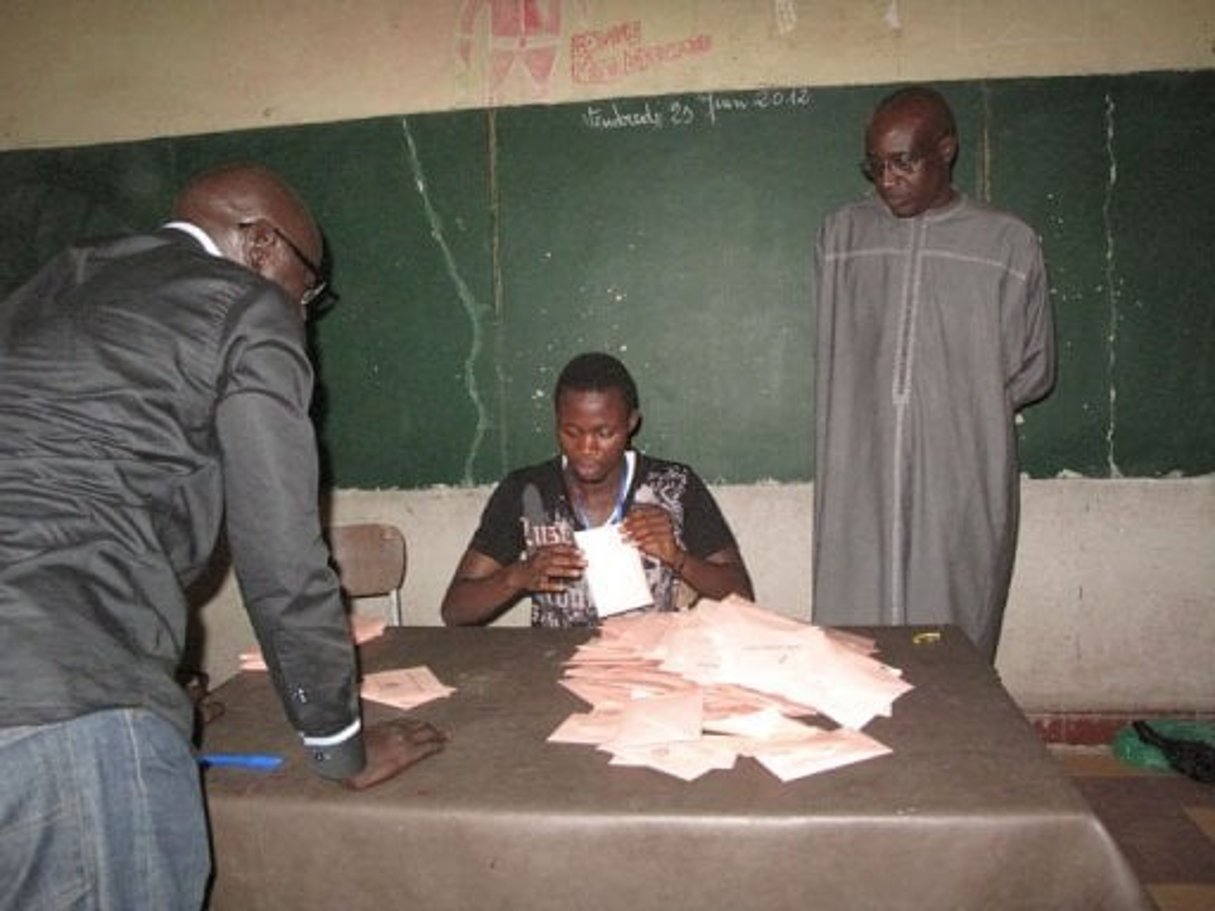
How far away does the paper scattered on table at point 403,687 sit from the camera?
1767 mm

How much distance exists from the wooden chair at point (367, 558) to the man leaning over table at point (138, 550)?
5.57 ft

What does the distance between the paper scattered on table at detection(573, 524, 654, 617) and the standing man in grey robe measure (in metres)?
0.92

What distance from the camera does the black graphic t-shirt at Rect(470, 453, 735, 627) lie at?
8.94 ft

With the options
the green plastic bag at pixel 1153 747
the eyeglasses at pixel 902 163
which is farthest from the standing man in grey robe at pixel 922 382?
the green plastic bag at pixel 1153 747

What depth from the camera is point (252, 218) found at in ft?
5.20

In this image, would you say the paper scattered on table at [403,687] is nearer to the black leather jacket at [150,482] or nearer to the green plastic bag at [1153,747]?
the black leather jacket at [150,482]

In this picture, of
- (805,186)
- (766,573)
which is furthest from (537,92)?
(766,573)

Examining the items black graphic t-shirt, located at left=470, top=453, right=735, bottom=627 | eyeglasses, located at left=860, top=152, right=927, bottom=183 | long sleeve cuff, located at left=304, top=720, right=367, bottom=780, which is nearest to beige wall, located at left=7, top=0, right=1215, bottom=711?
eyeglasses, located at left=860, top=152, right=927, bottom=183

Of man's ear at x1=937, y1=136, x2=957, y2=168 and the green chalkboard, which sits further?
the green chalkboard

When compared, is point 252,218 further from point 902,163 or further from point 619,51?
point 619,51

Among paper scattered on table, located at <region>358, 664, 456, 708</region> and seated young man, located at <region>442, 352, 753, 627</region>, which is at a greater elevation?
seated young man, located at <region>442, 352, 753, 627</region>

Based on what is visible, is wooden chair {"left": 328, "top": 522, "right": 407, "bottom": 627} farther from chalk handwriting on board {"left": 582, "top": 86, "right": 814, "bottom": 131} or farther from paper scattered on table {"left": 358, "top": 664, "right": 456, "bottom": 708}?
chalk handwriting on board {"left": 582, "top": 86, "right": 814, "bottom": 131}

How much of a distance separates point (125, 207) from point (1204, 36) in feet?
14.7

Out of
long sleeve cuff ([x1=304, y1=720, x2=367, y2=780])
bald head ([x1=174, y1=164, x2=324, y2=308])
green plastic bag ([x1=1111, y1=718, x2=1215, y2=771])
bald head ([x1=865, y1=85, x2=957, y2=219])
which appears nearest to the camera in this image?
long sleeve cuff ([x1=304, y1=720, x2=367, y2=780])
